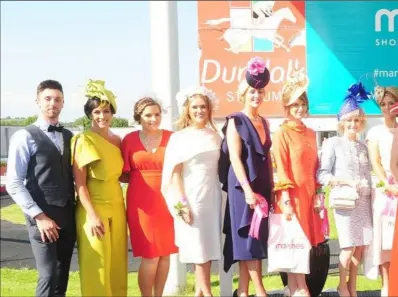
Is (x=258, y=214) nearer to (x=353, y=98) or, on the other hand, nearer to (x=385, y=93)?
(x=353, y=98)

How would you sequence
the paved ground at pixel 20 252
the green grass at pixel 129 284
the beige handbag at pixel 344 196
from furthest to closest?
1. the paved ground at pixel 20 252
2. the green grass at pixel 129 284
3. the beige handbag at pixel 344 196

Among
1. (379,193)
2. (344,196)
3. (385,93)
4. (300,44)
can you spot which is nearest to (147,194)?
(344,196)

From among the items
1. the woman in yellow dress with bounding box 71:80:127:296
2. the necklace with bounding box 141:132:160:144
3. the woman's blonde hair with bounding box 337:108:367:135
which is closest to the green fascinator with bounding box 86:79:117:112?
the woman in yellow dress with bounding box 71:80:127:296

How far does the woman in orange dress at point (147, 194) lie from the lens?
4.05 m

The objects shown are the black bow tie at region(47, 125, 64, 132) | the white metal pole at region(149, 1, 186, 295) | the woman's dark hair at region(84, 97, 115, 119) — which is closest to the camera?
the black bow tie at region(47, 125, 64, 132)

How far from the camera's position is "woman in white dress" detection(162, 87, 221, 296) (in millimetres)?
3908

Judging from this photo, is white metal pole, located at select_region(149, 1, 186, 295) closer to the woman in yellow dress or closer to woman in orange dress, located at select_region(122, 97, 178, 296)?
woman in orange dress, located at select_region(122, 97, 178, 296)

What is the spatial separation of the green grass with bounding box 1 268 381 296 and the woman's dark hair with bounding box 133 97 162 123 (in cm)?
195

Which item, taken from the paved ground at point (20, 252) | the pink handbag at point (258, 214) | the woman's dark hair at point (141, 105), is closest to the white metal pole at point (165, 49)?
the woman's dark hair at point (141, 105)

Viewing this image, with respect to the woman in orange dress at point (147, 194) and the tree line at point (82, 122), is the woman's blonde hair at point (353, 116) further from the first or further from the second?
the tree line at point (82, 122)

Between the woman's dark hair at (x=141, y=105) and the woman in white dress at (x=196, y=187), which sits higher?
the woman's dark hair at (x=141, y=105)

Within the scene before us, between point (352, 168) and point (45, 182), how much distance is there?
2273 millimetres

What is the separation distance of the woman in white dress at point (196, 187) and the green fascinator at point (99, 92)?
536 mm

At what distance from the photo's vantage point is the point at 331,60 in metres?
5.32
